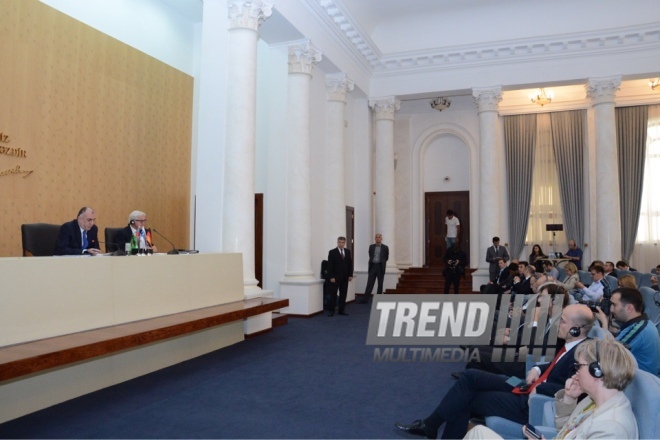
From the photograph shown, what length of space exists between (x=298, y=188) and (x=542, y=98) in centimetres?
854

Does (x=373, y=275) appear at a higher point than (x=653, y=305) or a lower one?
lower

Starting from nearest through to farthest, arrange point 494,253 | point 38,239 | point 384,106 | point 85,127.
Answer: point 38,239 < point 85,127 < point 494,253 < point 384,106

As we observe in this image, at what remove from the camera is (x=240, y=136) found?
748cm

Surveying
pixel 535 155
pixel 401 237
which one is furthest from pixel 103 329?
pixel 535 155

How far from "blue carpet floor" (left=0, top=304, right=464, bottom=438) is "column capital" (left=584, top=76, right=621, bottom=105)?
883 cm

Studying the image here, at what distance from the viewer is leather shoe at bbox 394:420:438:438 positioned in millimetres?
3689

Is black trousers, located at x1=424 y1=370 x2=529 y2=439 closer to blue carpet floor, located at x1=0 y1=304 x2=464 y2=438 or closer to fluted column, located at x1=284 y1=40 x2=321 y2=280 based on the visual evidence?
blue carpet floor, located at x1=0 y1=304 x2=464 y2=438

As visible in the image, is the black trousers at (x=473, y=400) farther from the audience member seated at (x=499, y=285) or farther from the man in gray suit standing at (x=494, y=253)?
the man in gray suit standing at (x=494, y=253)

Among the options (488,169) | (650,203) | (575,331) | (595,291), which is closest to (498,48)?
(488,169)

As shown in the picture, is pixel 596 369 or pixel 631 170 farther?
pixel 631 170

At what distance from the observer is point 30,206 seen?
7539mm

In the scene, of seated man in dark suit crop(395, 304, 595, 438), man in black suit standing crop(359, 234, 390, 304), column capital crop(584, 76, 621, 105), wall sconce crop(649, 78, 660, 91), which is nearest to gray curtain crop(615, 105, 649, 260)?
wall sconce crop(649, 78, 660, 91)

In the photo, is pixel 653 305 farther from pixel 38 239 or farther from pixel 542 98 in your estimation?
pixel 542 98

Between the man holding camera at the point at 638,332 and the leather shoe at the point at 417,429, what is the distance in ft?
4.77
